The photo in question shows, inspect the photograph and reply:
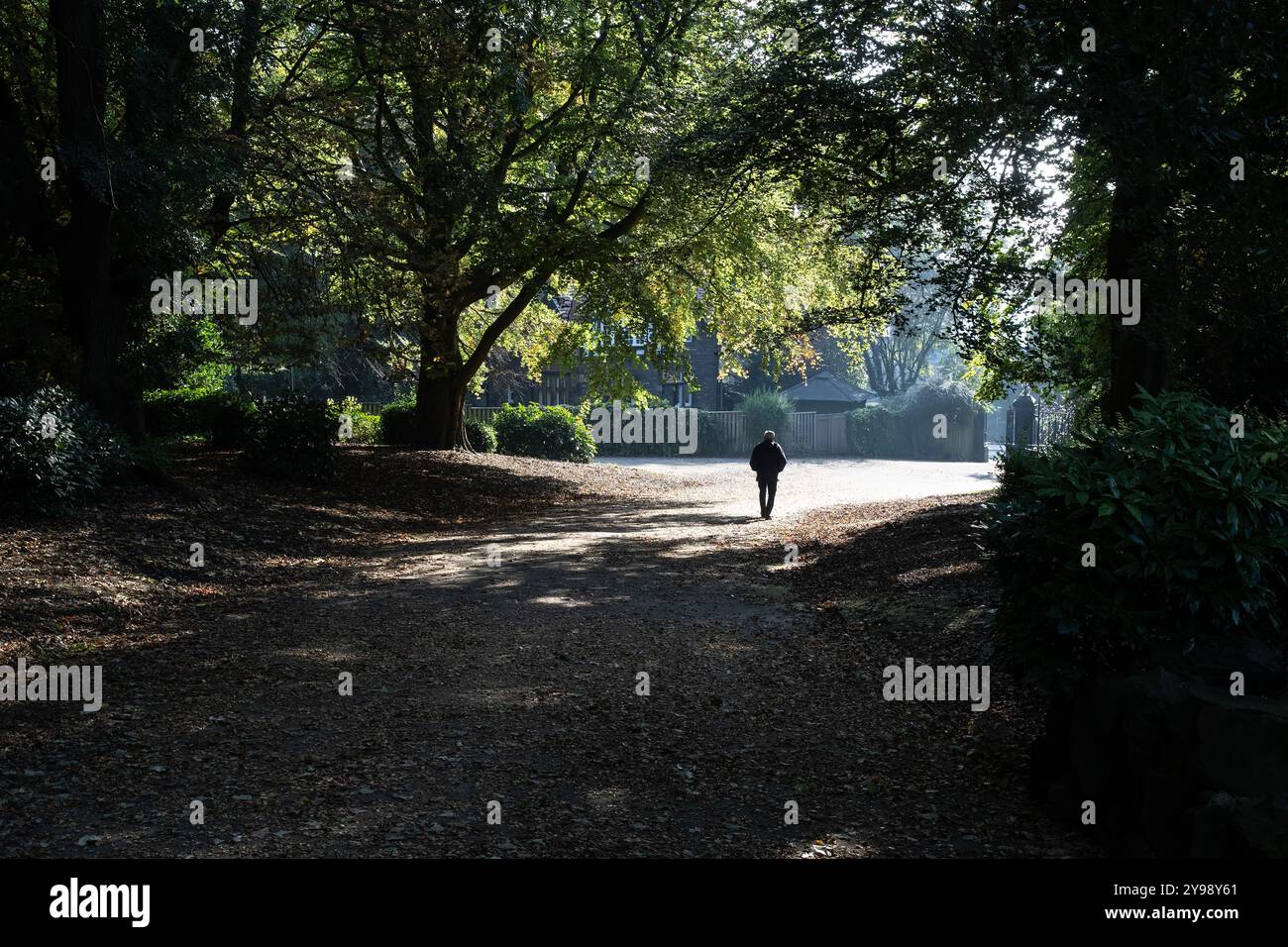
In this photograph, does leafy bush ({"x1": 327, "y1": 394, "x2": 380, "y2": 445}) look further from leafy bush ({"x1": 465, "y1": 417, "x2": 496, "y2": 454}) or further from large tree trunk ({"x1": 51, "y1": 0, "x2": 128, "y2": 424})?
large tree trunk ({"x1": 51, "y1": 0, "x2": 128, "y2": 424})

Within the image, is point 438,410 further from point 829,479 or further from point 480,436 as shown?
point 829,479

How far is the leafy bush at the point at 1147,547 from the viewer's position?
197 inches

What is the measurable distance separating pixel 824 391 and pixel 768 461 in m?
43.1

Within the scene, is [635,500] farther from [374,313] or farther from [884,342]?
[884,342]

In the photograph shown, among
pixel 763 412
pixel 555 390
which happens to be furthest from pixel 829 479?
pixel 555 390

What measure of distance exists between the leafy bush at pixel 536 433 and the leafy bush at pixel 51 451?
19088mm

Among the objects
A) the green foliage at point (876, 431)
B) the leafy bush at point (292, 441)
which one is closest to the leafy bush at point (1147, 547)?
the leafy bush at point (292, 441)

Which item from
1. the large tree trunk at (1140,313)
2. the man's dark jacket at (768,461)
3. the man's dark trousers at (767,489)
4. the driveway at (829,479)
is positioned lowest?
the driveway at (829,479)

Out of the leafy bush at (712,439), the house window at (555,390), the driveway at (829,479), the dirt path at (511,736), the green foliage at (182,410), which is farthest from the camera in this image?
the house window at (555,390)

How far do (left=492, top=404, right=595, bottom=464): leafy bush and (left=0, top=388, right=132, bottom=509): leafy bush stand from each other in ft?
62.6

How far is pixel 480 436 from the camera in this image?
2986cm

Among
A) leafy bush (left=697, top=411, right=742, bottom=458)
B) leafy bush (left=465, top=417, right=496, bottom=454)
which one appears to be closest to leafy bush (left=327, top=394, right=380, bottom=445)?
leafy bush (left=465, top=417, right=496, bottom=454)

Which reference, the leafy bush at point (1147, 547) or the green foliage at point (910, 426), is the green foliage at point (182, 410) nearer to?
the leafy bush at point (1147, 547)

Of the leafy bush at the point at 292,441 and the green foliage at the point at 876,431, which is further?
the green foliage at the point at 876,431
